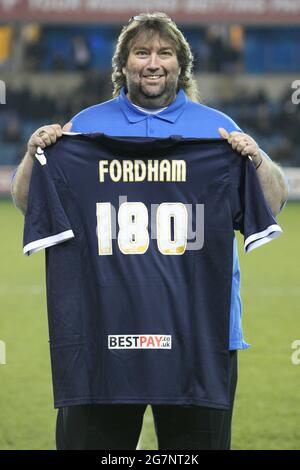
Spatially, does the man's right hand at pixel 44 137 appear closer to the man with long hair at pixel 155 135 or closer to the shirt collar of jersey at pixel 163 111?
the man with long hair at pixel 155 135

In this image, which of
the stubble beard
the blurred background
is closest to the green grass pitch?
the blurred background

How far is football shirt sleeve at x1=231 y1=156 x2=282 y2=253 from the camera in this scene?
3.47 m

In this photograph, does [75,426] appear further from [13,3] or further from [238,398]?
[13,3]

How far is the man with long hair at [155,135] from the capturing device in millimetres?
3477

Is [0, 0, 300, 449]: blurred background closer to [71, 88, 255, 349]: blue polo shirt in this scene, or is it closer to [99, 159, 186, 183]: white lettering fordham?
[71, 88, 255, 349]: blue polo shirt

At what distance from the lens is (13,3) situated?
79.3ft

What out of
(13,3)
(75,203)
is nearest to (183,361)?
(75,203)

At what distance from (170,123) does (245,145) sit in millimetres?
292

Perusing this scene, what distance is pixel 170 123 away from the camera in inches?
140

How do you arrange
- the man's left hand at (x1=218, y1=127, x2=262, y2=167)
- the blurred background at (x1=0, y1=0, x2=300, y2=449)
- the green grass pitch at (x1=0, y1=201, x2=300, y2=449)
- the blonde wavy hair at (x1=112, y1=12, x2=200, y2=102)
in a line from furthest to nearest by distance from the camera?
the blurred background at (x1=0, y1=0, x2=300, y2=449), the green grass pitch at (x1=0, y1=201, x2=300, y2=449), the blonde wavy hair at (x1=112, y1=12, x2=200, y2=102), the man's left hand at (x1=218, y1=127, x2=262, y2=167)

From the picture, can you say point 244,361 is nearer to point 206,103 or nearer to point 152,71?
point 152,71

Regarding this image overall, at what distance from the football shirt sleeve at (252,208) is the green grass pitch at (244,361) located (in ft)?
6.67
